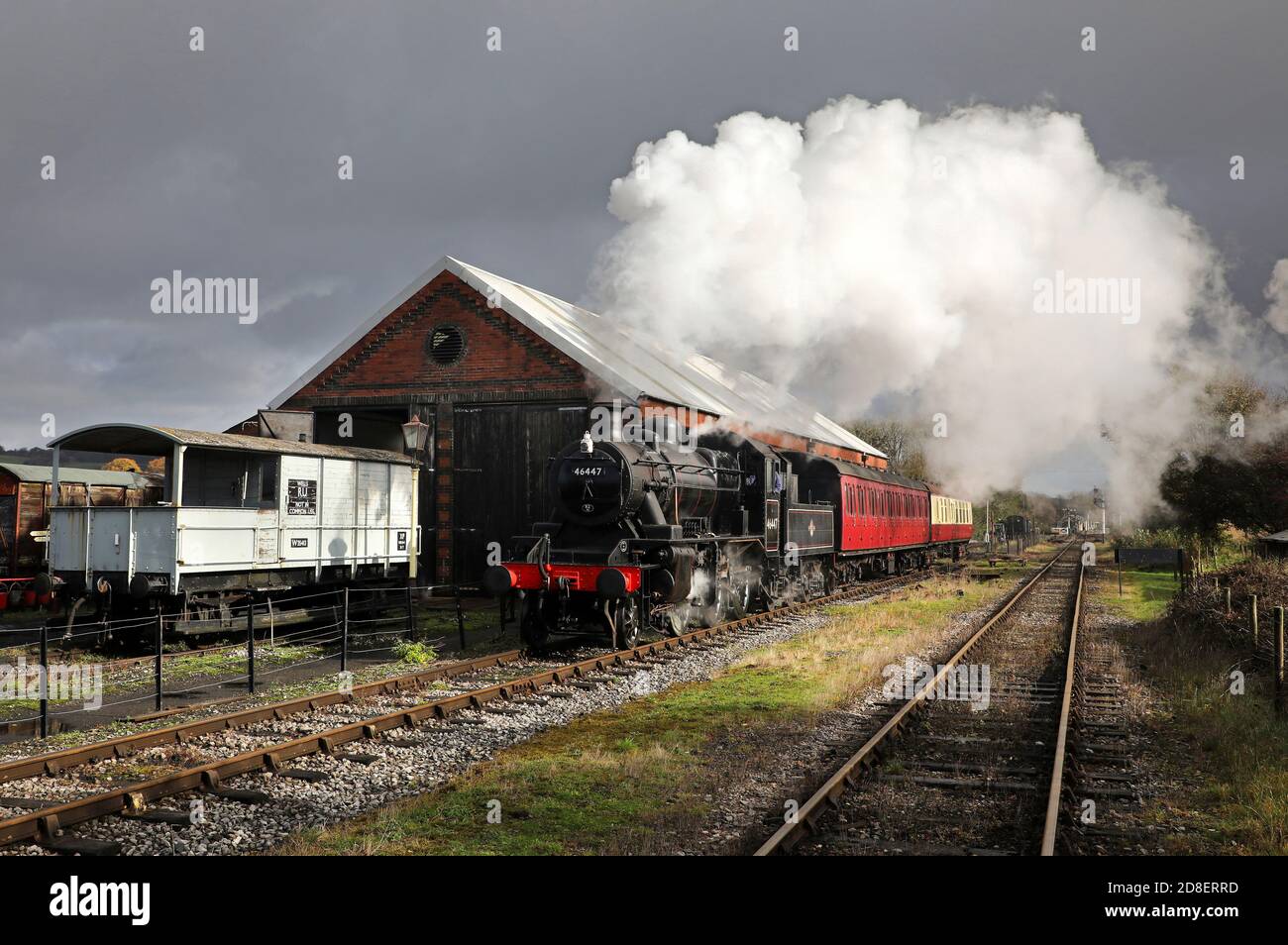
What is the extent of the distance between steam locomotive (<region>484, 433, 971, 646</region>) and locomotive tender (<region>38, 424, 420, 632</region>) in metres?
4.00

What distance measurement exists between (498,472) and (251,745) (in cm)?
1266

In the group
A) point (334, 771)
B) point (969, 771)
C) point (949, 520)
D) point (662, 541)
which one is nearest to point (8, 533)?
point (662, 541)

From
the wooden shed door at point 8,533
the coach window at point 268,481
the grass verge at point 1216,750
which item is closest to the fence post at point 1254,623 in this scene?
the grass verge at point 1216,750

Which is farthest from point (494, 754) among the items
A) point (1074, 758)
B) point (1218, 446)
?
point (1218, 446)

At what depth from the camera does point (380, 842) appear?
221 inches

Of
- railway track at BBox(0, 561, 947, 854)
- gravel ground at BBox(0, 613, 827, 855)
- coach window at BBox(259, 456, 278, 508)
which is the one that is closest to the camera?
gravel ground at BBox(0, 613, 827, 855)

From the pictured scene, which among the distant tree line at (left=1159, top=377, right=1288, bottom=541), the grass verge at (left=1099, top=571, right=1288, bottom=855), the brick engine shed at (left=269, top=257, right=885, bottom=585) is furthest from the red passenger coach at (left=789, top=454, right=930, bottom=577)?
the grass verge at (left=1099, top=571, right=1288, bottom=855)

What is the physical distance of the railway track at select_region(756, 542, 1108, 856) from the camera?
5816 millimetres

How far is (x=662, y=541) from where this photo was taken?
13.2 metres

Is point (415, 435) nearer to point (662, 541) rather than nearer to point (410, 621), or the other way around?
point (410, 621)

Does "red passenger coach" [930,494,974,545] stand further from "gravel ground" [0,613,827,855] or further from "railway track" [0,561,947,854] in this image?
"gravel ground" [0,613,827,855]

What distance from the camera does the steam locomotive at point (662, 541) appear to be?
13227mm

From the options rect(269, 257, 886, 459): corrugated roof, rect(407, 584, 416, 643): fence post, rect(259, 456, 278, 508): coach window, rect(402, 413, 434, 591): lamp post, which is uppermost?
rect(269, 257, 886, 459): corrugated roof
